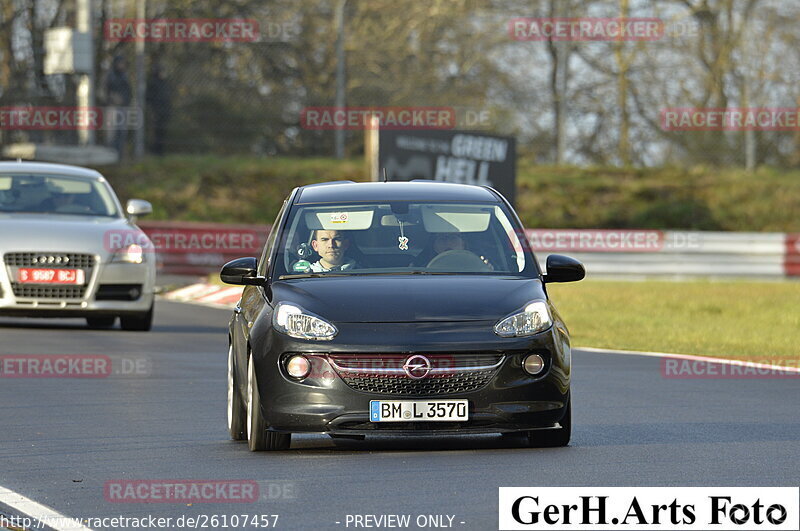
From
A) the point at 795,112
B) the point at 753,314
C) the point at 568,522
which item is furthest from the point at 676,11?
the point at 568,522

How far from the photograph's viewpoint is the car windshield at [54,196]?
18.6m

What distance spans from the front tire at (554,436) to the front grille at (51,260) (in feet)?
29.6

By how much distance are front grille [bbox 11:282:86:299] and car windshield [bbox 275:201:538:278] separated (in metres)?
7.70

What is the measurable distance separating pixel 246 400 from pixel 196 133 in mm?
27915

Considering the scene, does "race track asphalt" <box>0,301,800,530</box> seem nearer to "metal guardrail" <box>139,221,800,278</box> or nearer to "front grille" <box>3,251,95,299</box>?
"front grille" <box>3,251,95,299</box>

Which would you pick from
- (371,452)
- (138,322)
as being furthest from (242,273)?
(138,322)

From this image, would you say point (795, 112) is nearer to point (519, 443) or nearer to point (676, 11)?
point (676, 11)

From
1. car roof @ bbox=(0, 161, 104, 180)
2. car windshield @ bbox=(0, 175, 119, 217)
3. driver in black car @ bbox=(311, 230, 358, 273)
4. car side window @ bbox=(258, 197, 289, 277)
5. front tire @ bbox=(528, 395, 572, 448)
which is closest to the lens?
front tire @ bbox=(528, 395, 572, 448)

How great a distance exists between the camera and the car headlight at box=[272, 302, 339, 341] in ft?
30.4

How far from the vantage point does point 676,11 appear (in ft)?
134

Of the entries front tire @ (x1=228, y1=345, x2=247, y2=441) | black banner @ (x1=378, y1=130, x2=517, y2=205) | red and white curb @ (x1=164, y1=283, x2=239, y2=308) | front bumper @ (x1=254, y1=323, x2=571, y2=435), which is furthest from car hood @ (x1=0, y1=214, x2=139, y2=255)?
black banner @ (x1=378, y1=130, x2=517, y2=205)

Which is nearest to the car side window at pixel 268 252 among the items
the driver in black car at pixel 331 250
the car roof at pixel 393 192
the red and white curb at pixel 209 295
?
the car roof at pixel 393 192

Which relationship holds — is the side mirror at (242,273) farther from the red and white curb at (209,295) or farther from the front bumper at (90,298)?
the red and white curb at (209,295)

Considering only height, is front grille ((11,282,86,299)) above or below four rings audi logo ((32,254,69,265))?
below
